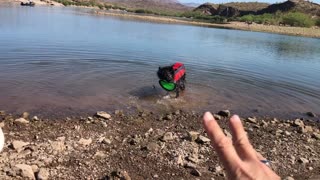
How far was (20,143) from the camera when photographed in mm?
8875

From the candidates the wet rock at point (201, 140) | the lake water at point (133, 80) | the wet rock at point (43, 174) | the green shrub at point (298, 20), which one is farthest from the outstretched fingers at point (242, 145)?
the green shrub at point (298, 20)

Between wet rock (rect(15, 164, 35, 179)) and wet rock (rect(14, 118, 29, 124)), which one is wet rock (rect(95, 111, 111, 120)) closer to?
wet rock (rect(14, 118, 29, 124))

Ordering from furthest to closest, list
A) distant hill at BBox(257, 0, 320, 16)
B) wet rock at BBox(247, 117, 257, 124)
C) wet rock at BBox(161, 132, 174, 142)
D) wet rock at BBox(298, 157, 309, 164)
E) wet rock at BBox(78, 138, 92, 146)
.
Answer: distant hill at BBox(257, 0, 320, 16) → wet rock at BBox(247, 117, 257, 124) → wet rock at BBox(161, 132, 174, 142) → wet rock at BBox(298, 157, 309, 164) → wet rock at BBox(78, 138, 92, 146)

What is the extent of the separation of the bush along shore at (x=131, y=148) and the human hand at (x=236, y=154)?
Answer: 627 centimetres

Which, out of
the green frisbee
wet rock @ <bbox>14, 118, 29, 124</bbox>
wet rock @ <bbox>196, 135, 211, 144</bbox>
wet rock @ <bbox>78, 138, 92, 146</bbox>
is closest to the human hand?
wet rock @ <bbox>78, 138, 92, 146</bbox>

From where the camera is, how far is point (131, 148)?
366 inches

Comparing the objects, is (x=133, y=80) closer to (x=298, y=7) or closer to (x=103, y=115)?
(x=103, y=115)

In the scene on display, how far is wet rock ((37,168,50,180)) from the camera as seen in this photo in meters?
7.48

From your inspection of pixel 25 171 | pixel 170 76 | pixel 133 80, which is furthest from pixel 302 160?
pixel 133 80

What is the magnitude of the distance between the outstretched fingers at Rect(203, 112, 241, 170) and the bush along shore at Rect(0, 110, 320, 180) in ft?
20.7

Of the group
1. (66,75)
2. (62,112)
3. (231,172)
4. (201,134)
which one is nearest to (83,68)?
(66,75)

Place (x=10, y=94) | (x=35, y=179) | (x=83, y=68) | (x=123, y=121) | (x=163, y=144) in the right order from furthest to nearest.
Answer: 1. (x=83, y=68)
2. (x=10, y=94)
3. (x=123, y=121)
4. (x=163, y=144)
5. (x=35, y=179)

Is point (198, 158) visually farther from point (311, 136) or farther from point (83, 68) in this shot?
point (83, 68)

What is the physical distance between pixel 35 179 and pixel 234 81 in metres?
13.8
